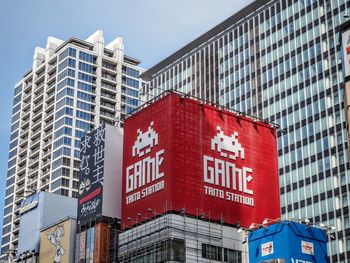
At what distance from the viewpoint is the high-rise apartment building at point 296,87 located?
149875mm

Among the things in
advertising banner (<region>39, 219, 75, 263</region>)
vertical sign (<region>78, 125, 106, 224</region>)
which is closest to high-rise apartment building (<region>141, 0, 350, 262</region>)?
vertical sign (<region>78, 125, 106, 224</region>)

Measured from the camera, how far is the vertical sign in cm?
9962

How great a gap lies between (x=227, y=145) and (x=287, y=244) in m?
20.5

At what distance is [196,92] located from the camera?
194 meters

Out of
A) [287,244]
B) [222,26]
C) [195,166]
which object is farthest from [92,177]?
[222,26]

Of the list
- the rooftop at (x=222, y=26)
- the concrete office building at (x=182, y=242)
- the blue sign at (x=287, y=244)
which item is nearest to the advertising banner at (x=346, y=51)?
the blue sign at (x=287, y=244)

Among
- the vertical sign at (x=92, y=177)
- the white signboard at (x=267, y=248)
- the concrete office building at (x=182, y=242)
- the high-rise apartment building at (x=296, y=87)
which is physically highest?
the high-rise apartment building at (x=296, y=87)

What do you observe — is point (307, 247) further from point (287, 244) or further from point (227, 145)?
point (227, 145)

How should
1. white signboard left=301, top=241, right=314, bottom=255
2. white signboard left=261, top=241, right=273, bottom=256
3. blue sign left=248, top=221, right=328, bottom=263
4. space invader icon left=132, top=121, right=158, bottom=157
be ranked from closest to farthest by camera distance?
blue sign left=248, top=221, right=328, bottom=263, white signboard left=301, top=241, right=314, bottom=255, white signboard left=261, top=241, right=273, bottom=256, space invader icon left=132, top=121, right=158, bottom=157

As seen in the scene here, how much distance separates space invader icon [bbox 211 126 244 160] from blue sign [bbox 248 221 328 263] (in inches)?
583

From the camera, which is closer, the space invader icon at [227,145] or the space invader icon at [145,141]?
the space invader icon at [145,141]

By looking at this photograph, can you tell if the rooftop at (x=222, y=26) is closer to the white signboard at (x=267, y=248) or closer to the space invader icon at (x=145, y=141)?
the space invader icon at (x=145, y=141)

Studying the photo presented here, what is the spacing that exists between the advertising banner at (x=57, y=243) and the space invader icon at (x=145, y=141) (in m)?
16.7

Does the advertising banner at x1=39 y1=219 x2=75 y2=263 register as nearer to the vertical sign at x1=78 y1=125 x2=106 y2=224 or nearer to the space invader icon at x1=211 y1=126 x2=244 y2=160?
the vertical sign at x1=78 y1=125 x2=106 y2=224
